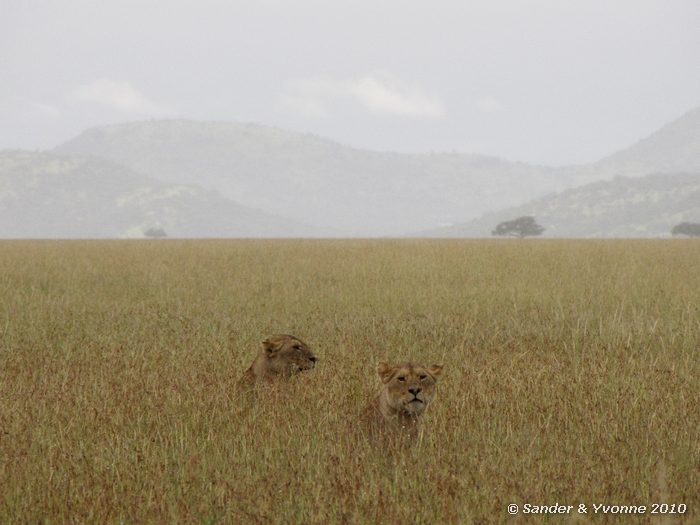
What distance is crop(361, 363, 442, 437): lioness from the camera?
5461 millimetres

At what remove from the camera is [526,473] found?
16.8 ft

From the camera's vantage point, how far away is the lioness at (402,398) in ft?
17.9

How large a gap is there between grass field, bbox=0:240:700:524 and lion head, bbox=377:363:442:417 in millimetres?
342

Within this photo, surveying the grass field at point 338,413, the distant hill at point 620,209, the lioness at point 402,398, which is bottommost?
the grass field at point 338,413

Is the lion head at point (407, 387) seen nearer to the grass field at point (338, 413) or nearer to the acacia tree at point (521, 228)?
the grass field at point (338, 413)

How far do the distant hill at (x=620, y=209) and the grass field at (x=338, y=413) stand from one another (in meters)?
145

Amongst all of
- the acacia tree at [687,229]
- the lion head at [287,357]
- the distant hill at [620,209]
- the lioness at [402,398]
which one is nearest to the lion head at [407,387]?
the lioness at [402,398]

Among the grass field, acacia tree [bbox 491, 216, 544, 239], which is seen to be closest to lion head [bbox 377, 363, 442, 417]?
the grass field

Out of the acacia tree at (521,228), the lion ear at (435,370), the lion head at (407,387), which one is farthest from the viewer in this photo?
the acacia tree at (521,228)

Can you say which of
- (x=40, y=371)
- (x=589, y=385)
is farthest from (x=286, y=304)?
(x=589, y=385)

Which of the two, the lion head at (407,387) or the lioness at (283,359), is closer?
the lion head at (407,387)

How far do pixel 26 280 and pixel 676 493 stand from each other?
16.8m

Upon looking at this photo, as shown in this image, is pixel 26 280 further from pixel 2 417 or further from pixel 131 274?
pixel 2 417

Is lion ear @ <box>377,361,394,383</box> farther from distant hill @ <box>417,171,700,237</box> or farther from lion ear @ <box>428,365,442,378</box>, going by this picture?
distant hill @ <box>417,171,700,237</box>
